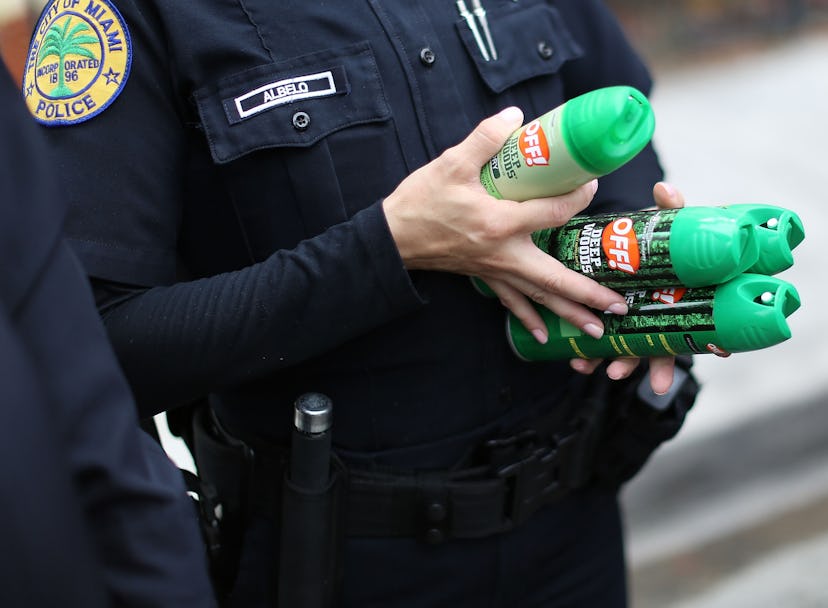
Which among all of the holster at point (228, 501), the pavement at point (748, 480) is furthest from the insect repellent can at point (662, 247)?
the pavement at point (748, 480)

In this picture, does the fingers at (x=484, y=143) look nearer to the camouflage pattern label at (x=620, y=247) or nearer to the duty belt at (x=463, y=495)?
the camouflage pattern label at (x=620, y=247)

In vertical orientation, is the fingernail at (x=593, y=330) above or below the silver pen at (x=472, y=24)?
below

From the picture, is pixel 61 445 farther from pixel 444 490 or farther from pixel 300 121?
pixel 444 490

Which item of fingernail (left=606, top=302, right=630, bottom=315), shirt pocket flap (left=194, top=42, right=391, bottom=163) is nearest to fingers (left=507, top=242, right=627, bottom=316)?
fingernail (left=606, top=302, right=630, bottom=315)

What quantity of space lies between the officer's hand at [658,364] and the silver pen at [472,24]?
0.29 meters

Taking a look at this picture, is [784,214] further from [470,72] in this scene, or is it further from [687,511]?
[687,511]

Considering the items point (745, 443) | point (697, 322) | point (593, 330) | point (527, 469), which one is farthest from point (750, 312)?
point (745, 443)

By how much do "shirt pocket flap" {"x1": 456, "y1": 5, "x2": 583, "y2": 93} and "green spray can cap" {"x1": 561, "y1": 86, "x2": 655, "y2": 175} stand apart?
288mm

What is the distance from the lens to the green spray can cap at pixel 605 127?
1.08m

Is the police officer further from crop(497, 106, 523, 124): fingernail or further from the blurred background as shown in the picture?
the blurred background

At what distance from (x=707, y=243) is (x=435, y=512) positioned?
523 mm

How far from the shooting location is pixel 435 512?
1.38m

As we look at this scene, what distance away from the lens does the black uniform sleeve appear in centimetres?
121

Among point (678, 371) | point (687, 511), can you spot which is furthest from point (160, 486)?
point (687, 511)
